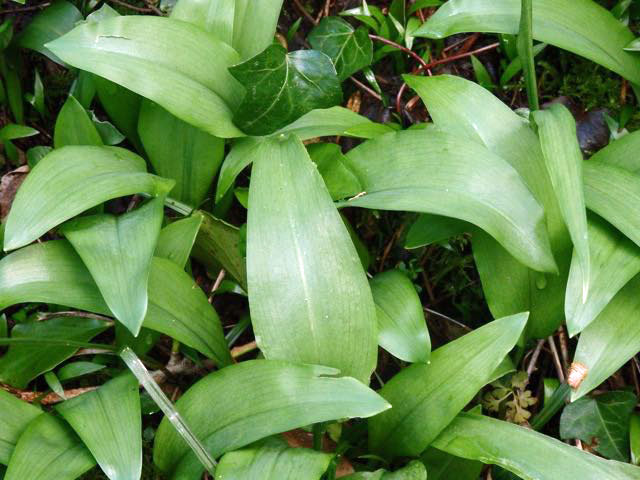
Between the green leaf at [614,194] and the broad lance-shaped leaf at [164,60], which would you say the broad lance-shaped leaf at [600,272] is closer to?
the green leaf at [614,194]

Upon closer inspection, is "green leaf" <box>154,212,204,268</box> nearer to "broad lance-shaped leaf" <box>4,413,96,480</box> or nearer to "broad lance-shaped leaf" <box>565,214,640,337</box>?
"broad lance-shaped leaf" <box>4,413,96,480</box>

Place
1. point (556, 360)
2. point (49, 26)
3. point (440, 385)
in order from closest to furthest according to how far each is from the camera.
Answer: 1. point (440, 385)
2. point (556, 360)
3. point (49, 26)

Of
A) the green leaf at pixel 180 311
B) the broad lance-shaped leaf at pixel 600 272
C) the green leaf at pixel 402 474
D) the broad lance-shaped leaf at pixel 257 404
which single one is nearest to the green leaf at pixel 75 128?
the green leaf at pixel 180 311

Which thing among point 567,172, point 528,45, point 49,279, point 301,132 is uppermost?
point 528,45

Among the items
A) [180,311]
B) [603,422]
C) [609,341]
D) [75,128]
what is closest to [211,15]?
[75,128]

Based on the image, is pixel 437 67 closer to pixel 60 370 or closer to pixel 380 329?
pixel 380 329

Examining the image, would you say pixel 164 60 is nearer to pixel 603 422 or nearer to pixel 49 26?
pixel 49 26
